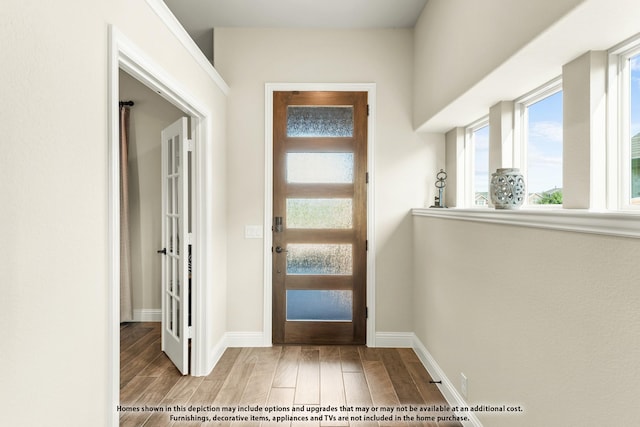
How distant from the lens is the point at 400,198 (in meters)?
3.35

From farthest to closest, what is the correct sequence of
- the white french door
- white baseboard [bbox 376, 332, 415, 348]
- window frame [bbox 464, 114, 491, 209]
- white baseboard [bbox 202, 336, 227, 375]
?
white baseboard [bbox 376, 332, 415, 348]
window frame [bbox 464, 114, 491, 209]
white baseboard [bbox 202, 336, 227, 375]
the white french door

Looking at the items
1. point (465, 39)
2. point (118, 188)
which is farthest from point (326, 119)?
point (118, 188)

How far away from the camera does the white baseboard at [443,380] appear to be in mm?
2043

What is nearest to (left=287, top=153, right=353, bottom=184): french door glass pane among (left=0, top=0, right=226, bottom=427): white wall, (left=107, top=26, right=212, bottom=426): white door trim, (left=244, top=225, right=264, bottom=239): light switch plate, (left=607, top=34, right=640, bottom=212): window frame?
(left=244, top=225, right=264, bottom=239): light switch plate

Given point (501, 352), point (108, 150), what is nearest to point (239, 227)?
point (108, 150)

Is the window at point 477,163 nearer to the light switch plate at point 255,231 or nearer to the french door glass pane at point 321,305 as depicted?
the french door glass pane at point 321,305

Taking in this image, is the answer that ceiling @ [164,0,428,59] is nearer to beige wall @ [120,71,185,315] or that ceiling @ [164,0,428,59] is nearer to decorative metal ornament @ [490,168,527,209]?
beige wall @ [120,71,185,315]

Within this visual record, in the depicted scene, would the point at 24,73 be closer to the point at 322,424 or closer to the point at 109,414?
the point at 109,414

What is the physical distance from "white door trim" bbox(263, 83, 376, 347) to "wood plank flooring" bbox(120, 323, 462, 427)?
263 millimetres

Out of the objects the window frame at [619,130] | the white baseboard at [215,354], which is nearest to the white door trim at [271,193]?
the white baseboard at [215,354]

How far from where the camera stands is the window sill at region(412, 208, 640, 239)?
38.8 inches

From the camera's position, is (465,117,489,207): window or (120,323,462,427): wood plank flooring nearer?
(120,323,462,427): wood plank flooring

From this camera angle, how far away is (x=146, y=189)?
4059 millimetres

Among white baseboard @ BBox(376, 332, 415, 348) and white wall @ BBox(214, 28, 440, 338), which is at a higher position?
white wall @ BBox(214, 28, 440, 338)
